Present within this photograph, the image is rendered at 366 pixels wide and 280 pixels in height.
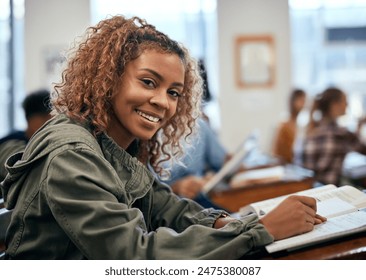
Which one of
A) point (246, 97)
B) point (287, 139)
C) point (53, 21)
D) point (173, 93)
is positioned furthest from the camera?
point (246, 97)

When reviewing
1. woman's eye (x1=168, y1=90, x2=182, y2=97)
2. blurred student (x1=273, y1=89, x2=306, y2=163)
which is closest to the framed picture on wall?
blurred student (x1=273, y1=89, x2=306, y2=163)

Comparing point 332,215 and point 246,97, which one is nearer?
point 332,215

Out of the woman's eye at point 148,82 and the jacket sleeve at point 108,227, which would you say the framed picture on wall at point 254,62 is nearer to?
the woman's eye at point 148,82

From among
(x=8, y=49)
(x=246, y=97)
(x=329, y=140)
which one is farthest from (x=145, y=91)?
(x=246, y=97)

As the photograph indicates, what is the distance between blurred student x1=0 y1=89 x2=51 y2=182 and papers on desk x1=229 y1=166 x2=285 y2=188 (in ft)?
2.98

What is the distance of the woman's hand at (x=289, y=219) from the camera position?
0.83 metres

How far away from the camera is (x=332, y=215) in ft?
3.13

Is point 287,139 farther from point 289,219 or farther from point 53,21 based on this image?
point 289,219

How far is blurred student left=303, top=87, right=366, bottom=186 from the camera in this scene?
2.94 m

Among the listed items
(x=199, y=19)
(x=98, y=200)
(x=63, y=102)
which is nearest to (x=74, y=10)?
(x=63, y=102)

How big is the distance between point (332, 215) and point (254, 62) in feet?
12.5

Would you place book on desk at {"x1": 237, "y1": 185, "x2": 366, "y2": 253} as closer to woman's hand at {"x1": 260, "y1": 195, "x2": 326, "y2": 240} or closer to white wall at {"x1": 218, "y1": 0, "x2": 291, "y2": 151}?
woman's hand at {"x1": 260, "y1": 195, "x2": 326, "y2": 240}
